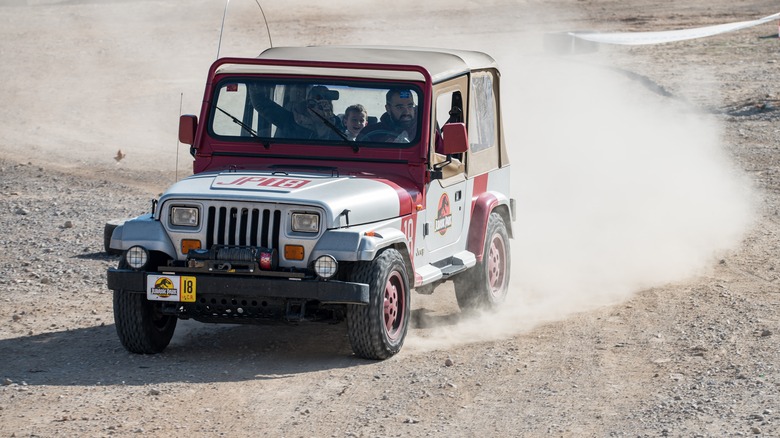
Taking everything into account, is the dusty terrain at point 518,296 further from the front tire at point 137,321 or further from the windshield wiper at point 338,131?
the windshield wiper at point 338,131

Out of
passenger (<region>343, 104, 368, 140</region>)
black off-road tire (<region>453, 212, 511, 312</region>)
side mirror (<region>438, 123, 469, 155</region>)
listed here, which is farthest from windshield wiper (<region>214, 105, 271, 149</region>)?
black off-road tire (<region>453, 212, 511, 312</region>)

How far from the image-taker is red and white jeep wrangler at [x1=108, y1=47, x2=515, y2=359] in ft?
29.3

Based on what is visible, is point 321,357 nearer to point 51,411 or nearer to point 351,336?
point 351,336

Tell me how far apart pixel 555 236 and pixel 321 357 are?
6050 mm

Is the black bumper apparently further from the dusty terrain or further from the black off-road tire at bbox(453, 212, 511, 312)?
the black off-road tire at bbox(453, 212, 511, 312)

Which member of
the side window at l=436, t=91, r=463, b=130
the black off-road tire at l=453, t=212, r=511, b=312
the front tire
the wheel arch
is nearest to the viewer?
the front tire

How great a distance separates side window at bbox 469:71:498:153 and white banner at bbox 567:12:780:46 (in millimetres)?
19434

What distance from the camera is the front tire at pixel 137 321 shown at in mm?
9219

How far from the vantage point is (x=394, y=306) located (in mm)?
9477

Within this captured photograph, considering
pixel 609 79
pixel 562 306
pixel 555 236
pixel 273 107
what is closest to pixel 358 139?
pixel 273 107

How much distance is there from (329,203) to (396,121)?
4.55ft

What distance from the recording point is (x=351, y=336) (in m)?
9.16

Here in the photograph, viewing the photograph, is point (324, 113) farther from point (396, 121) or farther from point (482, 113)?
point (482, 113)

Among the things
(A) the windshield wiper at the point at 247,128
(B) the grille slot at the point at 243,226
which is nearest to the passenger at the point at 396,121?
(A) the windshield wiper at the point at 247,128
